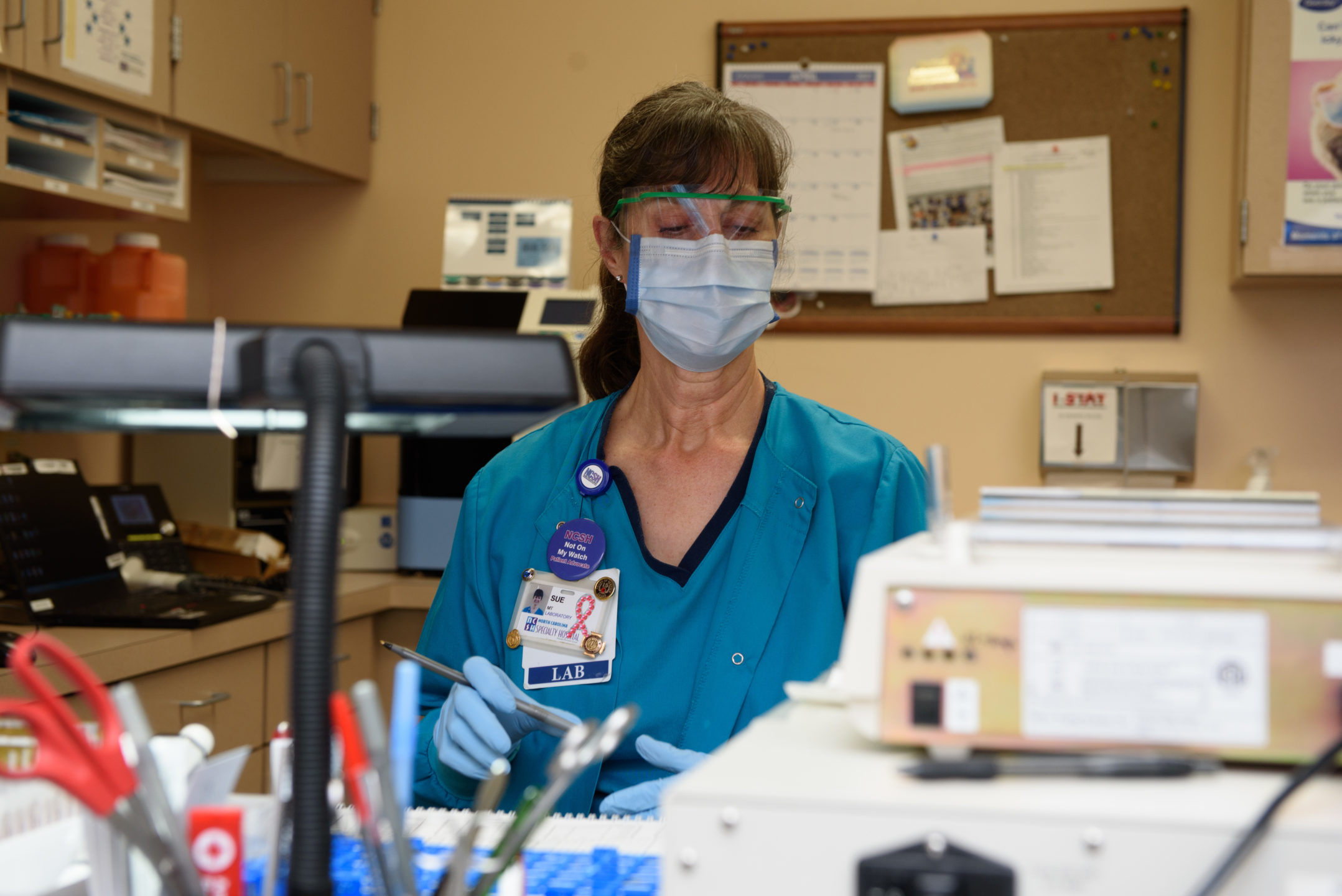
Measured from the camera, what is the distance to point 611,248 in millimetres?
1591

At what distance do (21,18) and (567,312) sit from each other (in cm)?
118

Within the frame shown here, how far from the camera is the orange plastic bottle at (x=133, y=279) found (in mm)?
2479

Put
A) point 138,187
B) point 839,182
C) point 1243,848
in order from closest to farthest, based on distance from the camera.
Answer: point 1243,848
point 138,187
point 839,182

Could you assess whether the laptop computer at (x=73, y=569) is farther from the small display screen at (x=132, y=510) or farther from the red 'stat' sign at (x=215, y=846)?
the red 'stat' sign at (x=215, y=846)

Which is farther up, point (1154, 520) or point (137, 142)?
point (137, 142)

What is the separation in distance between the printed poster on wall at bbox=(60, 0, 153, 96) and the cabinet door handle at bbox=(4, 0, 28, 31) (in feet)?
0.25

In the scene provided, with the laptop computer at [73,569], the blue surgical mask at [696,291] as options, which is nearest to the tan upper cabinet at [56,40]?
the laptop computer at [73,569]

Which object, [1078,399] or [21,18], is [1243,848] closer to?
[21,18]

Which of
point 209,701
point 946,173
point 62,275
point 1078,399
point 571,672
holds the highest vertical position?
point 946,173

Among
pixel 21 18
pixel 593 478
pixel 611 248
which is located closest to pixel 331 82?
pixel 21 18

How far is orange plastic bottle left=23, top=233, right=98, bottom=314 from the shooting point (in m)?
2.48

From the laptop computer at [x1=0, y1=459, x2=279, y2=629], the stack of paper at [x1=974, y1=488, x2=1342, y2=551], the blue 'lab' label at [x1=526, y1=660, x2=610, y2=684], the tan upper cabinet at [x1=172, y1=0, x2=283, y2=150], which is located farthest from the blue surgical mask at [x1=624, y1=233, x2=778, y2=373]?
the tan upper cabinet at [x1=172, y1=0, x2=283, y2=150]

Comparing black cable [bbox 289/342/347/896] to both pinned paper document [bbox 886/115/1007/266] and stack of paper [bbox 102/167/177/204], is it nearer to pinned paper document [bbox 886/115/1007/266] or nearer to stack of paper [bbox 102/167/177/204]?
stack of paper [bbox 102/167/177/204]

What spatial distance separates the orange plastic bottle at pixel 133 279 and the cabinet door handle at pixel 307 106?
51 cm
